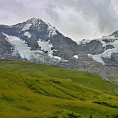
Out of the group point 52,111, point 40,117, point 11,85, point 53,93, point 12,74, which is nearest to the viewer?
point 40,117

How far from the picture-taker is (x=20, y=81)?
168 metres

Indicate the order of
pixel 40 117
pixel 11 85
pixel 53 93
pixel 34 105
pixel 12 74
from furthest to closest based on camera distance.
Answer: pixel 12 74 < pixel 53 93 < pixel 11 85 < pixel 34 105 < pixel 40 117

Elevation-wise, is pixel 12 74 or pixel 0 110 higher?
pixel 12 74

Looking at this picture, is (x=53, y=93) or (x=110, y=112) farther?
(x=53, y=93)

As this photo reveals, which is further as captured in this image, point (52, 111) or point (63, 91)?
point (63, 91)

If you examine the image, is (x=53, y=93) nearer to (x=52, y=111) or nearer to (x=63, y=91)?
(x=63, y=91)

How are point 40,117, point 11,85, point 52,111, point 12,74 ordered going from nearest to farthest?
point 40,117 → point 52,111 → point 11,85 → point 12,74

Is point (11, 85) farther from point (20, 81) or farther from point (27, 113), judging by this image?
point (27, 113)

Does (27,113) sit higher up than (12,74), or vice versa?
(12,74)

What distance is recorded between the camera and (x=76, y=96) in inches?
6777

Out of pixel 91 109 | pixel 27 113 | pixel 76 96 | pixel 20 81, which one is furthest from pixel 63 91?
pixel 27 113

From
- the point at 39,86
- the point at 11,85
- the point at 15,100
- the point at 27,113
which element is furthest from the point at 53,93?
the point at 27,113

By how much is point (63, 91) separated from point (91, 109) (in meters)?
53.6

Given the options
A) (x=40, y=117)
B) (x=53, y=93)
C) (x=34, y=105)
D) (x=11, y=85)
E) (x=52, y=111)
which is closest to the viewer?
(x=40, y=117)
